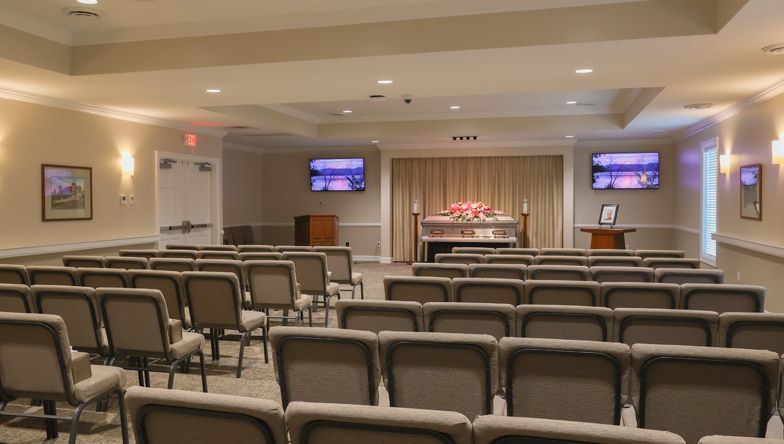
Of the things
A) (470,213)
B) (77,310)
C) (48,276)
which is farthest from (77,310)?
(470,213)

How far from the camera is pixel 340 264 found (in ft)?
24.6

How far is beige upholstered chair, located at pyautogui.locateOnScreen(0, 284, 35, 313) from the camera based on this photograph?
3.93m

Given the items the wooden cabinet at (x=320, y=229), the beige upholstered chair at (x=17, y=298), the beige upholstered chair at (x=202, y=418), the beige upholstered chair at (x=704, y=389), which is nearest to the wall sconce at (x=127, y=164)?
the wooden cabinet at (x=320, y=229)

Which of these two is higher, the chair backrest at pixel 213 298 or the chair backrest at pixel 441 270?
the chair backrest at pixel 441 270

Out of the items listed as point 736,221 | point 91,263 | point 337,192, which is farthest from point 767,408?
point 337,192

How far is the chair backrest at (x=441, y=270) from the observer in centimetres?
525

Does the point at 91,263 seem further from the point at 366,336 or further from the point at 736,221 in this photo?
the point at 736,221

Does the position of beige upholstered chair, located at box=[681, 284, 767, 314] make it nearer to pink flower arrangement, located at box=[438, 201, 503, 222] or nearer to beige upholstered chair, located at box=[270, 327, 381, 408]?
beige upholstered chair, located at box=[270, 327, 381, 408]

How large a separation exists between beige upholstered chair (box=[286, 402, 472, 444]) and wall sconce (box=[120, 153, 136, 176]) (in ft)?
27.3

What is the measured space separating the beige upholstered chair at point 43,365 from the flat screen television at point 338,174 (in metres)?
11.8

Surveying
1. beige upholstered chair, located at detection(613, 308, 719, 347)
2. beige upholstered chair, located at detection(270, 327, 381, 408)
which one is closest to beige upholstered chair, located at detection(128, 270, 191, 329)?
beige upholstered chair, located at detection(270, 327, 381, 408)

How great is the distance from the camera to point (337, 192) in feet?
49.7

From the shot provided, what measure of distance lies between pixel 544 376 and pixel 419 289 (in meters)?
2.03

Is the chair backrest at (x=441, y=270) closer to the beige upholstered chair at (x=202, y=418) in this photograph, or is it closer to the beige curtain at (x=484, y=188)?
the beige upholstered chair at (x=202, y=418)
